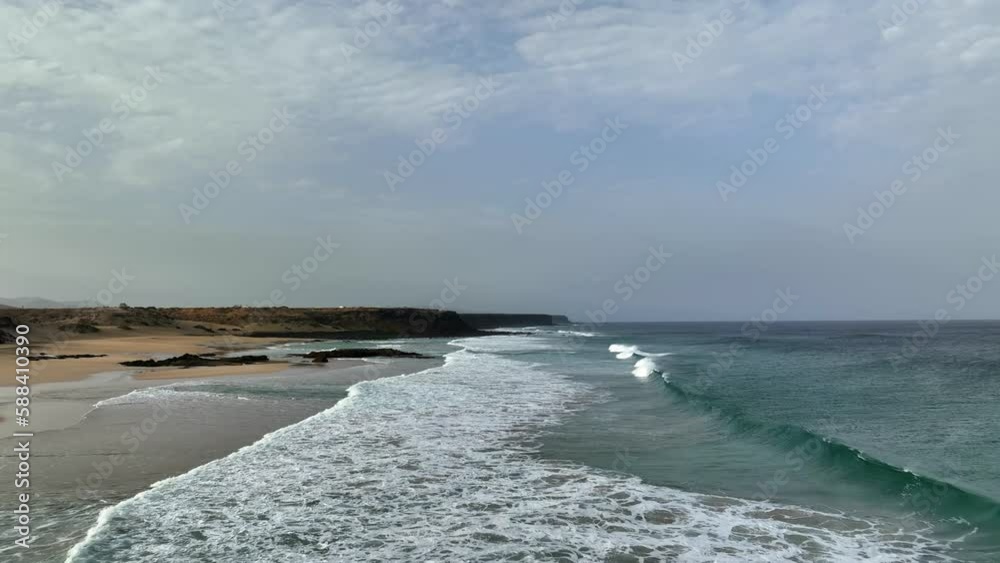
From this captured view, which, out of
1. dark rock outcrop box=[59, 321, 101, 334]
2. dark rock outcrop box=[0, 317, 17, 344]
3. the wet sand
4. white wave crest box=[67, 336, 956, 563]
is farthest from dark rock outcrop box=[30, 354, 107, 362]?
white wave crest box=[67, 336, 956, 563]

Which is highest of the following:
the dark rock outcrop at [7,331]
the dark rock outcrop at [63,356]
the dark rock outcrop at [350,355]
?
the dark rock outcrop at [7,331]

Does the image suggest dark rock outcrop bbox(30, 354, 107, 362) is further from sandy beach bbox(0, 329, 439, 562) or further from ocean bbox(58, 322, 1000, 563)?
ocean bbox(58, 322, 1000, 563)

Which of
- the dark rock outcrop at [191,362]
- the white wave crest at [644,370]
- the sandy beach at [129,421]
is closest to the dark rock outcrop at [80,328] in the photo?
the sandy beach at [129,421]

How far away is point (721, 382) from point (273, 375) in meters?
20.9

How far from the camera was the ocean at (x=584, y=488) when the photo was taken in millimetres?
8234

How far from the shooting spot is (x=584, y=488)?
11.0 meters

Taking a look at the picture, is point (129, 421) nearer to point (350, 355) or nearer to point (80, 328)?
point (350, 355)

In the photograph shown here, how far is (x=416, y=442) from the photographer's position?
47.8 ft

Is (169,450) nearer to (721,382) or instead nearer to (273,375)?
(273,375)

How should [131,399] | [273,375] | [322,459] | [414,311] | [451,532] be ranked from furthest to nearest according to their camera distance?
1. [414,311]
2. [273,375]
3. [131,399]
4. [322,459]
5. [451,532]

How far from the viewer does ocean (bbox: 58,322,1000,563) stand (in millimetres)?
8234

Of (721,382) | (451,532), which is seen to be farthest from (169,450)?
(721,382)

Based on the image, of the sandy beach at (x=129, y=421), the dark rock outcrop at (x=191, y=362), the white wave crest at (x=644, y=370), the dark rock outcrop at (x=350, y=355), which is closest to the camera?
the sandy beach at (x=129, y=421)

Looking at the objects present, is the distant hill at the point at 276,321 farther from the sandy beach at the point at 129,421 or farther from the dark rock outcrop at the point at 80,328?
the sandy beach at the point at 129,421
